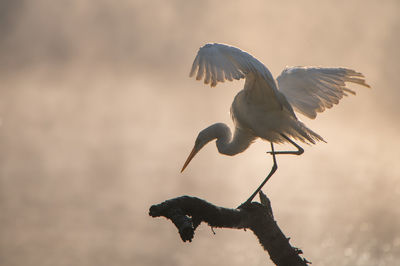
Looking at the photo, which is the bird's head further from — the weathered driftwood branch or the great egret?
the weathered driftwood branch

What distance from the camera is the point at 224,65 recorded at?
8031 mm

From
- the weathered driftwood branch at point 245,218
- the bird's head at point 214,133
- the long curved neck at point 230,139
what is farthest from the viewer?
the bird's head at point 214,133

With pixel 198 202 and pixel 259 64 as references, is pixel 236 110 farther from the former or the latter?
pixel 198 202

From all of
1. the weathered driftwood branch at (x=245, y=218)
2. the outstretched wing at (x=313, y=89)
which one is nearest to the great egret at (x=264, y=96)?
the outstretched wing at (x=313, y=89)

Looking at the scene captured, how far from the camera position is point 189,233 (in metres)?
6.42

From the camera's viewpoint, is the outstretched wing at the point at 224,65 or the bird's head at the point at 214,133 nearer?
the outstretched wing at the point at 224,65

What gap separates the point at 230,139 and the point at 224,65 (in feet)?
8.40

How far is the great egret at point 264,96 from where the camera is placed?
805 centimetres

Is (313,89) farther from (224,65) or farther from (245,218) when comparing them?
(245,218)

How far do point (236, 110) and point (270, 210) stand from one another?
1.88 metres

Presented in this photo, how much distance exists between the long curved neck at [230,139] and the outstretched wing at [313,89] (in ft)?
3.07

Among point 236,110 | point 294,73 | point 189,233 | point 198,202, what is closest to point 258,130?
point 236,110

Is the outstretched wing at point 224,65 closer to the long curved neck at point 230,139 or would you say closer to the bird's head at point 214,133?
the long curved neck at point 230,139

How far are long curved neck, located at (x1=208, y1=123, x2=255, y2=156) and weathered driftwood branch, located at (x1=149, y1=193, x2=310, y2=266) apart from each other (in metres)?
1.64
